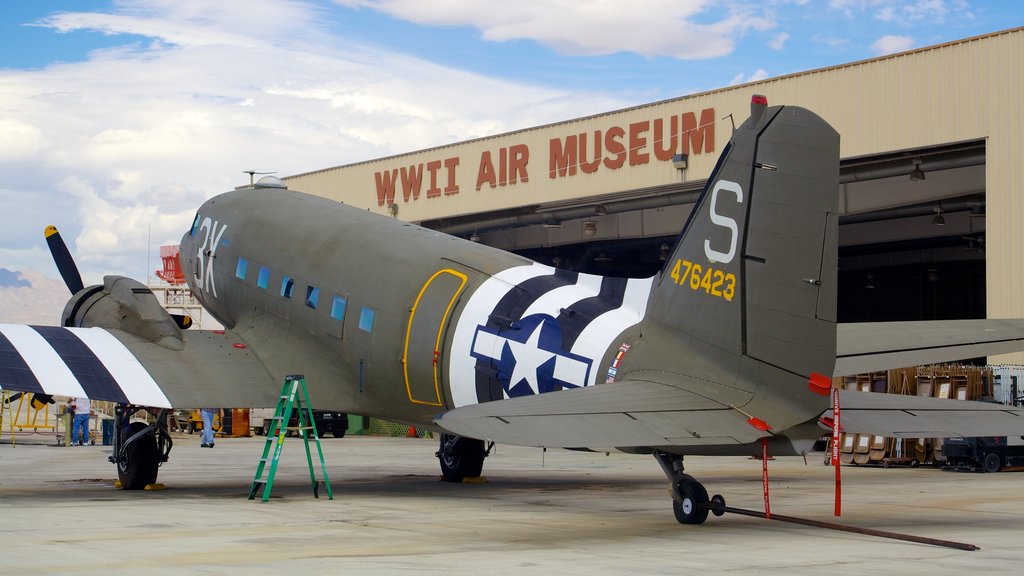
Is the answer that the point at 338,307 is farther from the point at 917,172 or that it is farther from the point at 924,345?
the point at 917,172

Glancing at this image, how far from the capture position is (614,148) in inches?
1442

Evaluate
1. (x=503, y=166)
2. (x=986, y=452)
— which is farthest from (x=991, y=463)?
(x=503, y=166)

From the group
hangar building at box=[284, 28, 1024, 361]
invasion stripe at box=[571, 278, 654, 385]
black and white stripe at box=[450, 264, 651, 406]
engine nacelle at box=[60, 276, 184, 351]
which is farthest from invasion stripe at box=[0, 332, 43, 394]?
hangar building at box=[284, 28, 1024, 361]

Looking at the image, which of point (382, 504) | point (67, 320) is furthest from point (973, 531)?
point (67, 320)

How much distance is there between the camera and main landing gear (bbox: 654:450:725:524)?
1291cm

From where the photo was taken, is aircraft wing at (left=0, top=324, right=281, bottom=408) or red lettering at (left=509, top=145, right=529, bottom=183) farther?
red lettering at (left=509, top=145, right=529, bottom=183)

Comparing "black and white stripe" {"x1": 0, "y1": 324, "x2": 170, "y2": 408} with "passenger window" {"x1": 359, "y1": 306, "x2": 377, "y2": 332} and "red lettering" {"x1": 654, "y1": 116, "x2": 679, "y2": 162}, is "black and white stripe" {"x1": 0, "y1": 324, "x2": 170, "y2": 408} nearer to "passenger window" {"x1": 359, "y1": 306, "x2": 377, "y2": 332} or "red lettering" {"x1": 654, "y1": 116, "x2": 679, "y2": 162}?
"passenger window" {"x1": 359, "y1": 306, "x2": 377, "y2": 332}

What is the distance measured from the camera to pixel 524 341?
49.7 feet

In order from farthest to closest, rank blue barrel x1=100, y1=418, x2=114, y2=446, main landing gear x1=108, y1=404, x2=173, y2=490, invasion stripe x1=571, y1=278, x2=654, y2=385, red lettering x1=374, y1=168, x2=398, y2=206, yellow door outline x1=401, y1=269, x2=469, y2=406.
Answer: red lettering x1=374, y1=168, x2=398, y2=206
blue barrel x1=100, y1=418, x2=114, y2=446
main landing gear x1=108, y1=404, x2=173, y2=490
yellow door outline x1=401, y1=269, x2=469, y2=406
invasion stripe x1=571, y1=278, x2=654, y2=385

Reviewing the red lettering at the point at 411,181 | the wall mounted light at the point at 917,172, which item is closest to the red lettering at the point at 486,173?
the red lettering at the point at 411,181

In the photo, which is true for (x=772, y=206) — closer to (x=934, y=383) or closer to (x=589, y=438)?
(x=589, y=438)

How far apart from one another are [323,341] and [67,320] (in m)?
5.17

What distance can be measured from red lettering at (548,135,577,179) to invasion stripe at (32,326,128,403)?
22000mm

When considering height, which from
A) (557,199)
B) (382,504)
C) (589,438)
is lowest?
(382,504)
